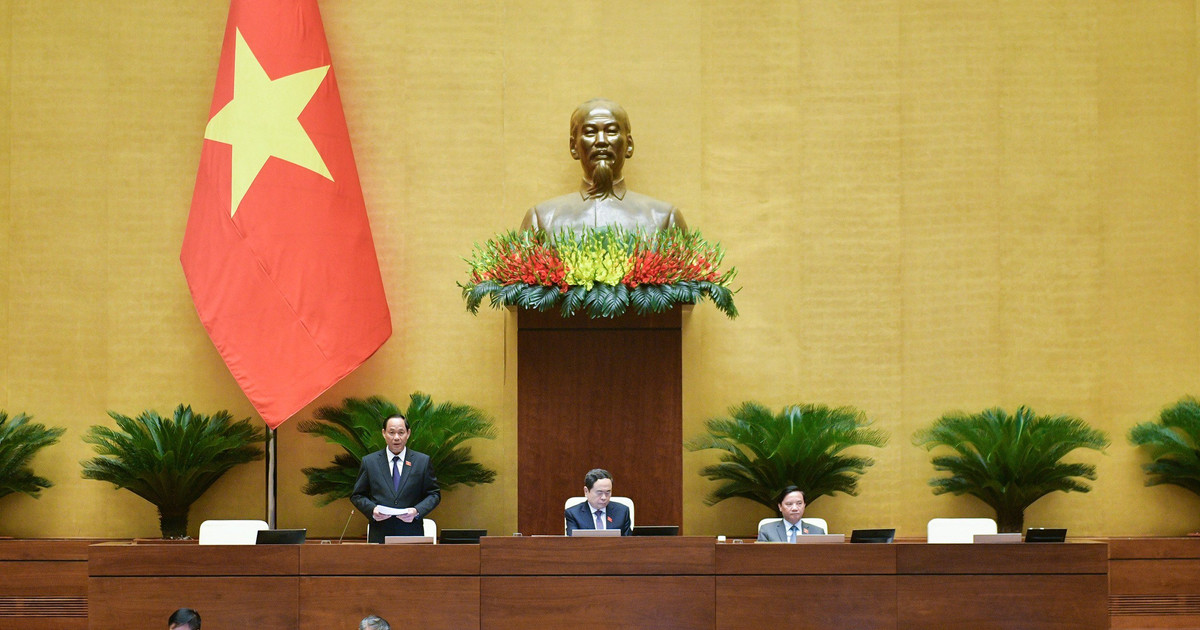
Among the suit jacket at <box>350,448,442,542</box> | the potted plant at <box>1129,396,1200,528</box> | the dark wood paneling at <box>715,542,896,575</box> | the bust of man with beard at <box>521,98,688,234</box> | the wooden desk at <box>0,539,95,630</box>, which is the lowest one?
the wooden desk at <box>0,539,95,630</box>

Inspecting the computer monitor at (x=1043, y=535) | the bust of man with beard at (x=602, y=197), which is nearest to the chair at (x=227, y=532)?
the bust of man with beard at (x=602, y=197)

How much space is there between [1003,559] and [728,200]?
150 inches

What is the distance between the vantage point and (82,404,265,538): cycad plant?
336 inches

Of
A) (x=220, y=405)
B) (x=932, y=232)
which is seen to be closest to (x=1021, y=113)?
(x=932, y=232)

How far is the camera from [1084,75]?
30.8 ft

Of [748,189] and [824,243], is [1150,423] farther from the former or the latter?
[748,189]

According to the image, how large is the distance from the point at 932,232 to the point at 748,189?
1.43 meters

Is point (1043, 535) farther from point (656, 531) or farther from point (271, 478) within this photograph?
point (271, 478)

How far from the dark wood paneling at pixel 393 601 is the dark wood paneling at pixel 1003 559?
7.49ft

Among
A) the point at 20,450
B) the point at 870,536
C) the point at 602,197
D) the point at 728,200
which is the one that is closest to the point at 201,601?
the point at 20,450

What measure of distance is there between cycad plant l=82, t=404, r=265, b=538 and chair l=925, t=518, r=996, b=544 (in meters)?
4.81

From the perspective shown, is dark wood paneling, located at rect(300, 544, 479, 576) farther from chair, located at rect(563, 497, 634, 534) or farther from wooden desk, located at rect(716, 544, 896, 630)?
wooden desk, located at rect(716, 544, 896, 630)

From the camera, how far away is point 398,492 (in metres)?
7.40

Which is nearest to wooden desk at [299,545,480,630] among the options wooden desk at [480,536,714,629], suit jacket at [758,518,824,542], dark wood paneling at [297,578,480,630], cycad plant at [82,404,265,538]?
dark wood paneling at [297,578,480,630]
